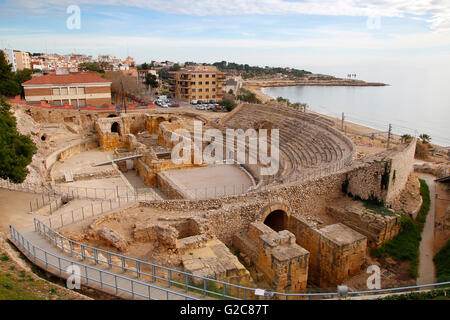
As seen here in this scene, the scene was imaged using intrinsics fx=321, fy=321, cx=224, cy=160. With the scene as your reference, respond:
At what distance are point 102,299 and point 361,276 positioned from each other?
11.1m

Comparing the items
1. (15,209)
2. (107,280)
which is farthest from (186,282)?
(15,209)

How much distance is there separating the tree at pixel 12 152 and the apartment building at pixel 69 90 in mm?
24665

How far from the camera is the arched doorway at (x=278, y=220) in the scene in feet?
52.9

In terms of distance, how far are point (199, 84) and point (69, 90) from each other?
2718cm

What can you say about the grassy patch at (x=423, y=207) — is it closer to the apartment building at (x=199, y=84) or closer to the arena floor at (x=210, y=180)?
the arena floor at (x=210, y=180)

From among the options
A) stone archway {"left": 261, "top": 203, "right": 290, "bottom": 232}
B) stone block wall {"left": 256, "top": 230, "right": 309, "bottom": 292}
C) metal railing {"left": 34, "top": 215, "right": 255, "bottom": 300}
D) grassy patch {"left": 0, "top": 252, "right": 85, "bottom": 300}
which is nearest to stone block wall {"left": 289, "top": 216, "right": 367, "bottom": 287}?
stone archway {"left": 261, "top": 203, "right": 290, "bottom": 232}

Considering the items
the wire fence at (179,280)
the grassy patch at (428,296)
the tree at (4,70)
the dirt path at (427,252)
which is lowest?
the dirt path at (427,252)

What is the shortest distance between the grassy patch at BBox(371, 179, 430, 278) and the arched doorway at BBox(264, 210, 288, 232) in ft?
14.6

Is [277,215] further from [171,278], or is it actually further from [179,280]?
[171,278]

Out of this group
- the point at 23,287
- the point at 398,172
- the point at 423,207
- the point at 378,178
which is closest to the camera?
the point at 23,287

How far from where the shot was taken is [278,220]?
54.4 feet

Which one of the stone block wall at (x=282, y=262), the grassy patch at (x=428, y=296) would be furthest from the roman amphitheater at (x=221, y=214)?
the grassy patch at (x=428, y=296)

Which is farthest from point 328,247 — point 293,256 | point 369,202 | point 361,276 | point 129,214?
point 129,214

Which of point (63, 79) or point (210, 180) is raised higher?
point (63, 79)
